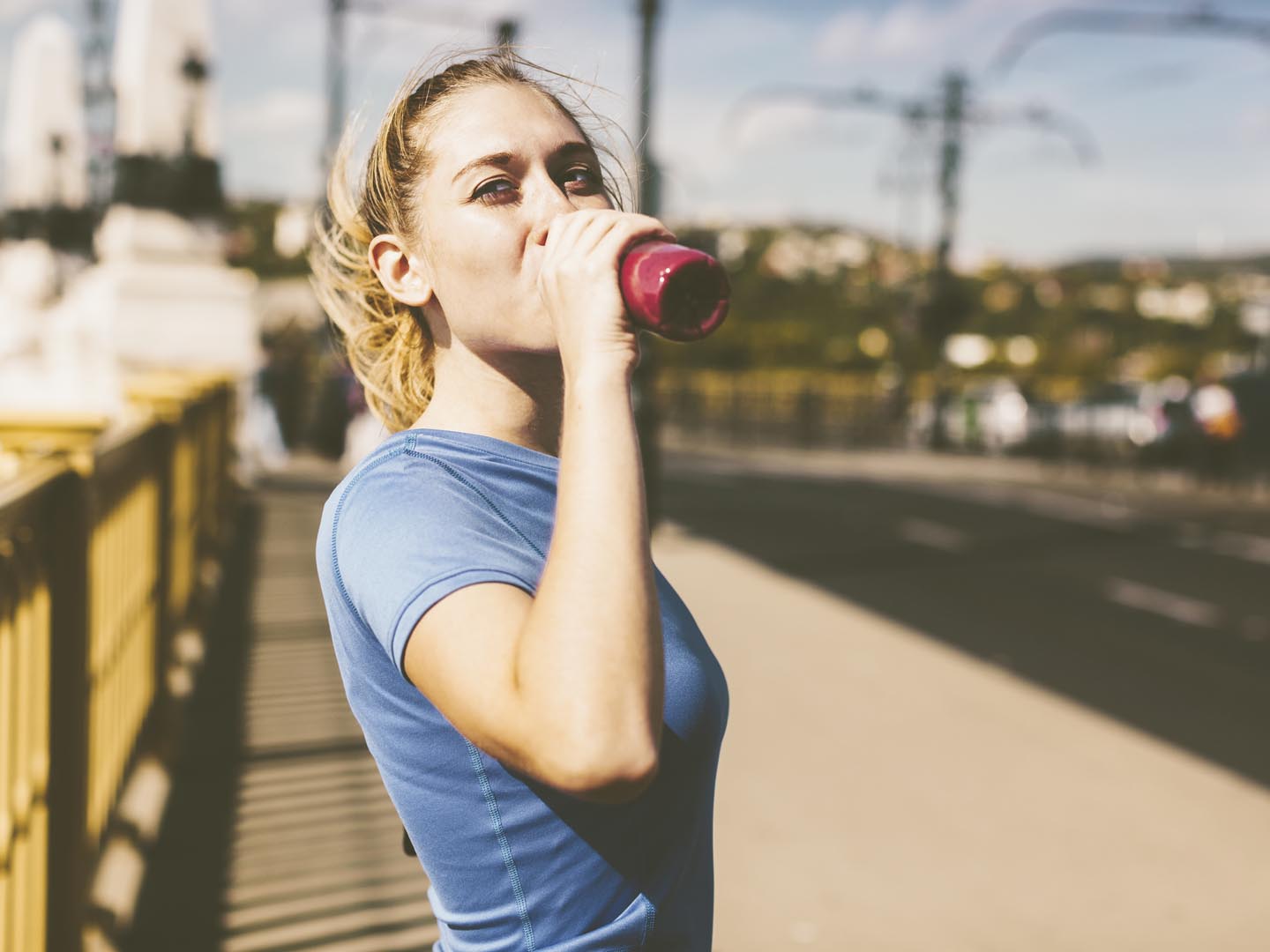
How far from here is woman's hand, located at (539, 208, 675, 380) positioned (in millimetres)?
1204

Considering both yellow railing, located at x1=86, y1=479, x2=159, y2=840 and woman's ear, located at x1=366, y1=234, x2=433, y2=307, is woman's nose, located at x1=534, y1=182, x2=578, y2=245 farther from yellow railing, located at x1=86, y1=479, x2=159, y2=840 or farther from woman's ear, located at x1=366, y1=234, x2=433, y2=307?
yellow railing, located at x1=86, y1=479, x2=159, y2=840

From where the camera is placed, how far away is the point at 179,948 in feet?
12.3

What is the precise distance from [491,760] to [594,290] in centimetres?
43

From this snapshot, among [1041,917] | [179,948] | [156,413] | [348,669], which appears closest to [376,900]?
[179,948]

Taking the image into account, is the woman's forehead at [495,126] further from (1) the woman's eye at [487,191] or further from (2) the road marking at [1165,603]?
(2) the road marking at [1165,603]

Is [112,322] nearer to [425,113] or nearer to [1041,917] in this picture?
[1041,917]

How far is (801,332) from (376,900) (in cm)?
8700

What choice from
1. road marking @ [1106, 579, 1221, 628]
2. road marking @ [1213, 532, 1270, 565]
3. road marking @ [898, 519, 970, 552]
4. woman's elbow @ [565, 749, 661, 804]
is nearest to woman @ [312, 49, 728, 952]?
woman's elbow @ [565, 749, 661, 804]

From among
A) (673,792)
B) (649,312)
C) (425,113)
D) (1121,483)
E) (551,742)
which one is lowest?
(1121,483)

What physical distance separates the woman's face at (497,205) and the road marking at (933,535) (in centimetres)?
1267

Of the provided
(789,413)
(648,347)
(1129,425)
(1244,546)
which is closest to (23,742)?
(648,347)

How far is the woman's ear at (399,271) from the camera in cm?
146

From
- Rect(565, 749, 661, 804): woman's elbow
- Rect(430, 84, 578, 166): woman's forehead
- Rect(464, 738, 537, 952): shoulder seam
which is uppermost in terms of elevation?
Rect(430, 84, 578, 166): woman's forehead

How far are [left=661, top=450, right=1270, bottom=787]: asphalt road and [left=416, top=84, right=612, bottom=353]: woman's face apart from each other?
215 inches
